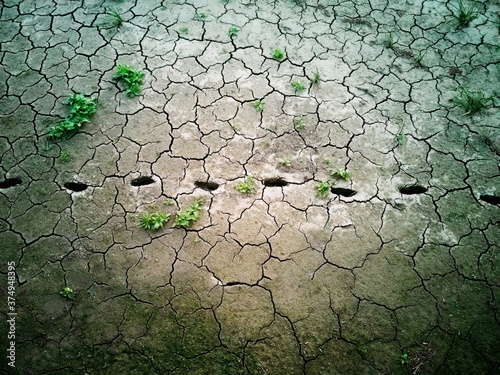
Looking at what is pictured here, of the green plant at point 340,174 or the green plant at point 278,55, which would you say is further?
the green plant at point 278,55

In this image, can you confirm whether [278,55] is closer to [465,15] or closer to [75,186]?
[465,15]

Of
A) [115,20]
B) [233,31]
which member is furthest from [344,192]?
[115,20]

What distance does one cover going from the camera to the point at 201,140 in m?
3.49

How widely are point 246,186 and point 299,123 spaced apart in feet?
3.04

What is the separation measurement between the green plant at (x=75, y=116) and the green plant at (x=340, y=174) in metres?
2.51

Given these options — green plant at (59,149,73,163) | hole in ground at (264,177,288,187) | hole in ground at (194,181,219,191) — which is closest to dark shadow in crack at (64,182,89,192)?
green plant at (59,149,73,163)

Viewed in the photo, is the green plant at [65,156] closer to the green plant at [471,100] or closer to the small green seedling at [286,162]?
the small green seedling at [286,162]

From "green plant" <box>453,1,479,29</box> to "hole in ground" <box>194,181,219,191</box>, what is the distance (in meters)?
3.66

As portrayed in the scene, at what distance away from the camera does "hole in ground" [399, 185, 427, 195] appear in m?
3.23

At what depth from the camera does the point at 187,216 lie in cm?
305

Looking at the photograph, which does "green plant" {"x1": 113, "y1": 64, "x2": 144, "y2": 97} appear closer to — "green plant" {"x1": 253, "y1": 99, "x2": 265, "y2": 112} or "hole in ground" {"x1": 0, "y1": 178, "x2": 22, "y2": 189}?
"green plant" {"x1": 253, "y1": 99, "x2": 265, "y2": 112}

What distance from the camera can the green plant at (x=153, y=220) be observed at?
3.02 m

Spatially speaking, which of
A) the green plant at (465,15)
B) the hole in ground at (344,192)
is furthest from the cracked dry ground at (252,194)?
the green plant at (465,15)

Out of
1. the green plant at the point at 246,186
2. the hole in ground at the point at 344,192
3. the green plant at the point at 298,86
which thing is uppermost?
the green plant at the point at 298,86
